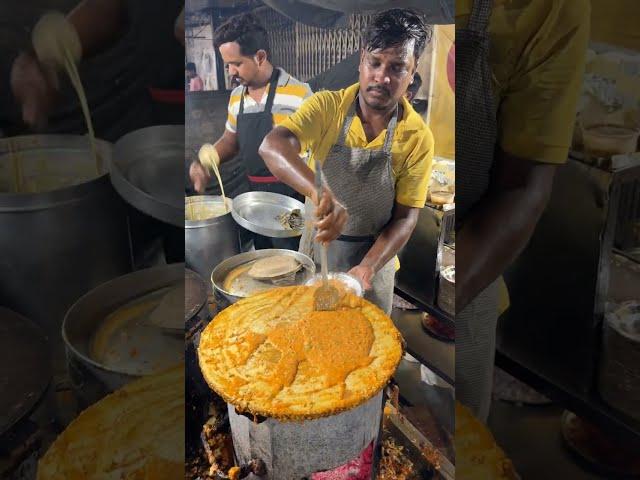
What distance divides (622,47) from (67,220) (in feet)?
4.16

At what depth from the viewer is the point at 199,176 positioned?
1149mm

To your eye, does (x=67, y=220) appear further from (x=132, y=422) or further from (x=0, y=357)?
(x=132, y=422)

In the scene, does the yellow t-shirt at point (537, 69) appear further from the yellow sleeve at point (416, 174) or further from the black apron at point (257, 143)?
the black apron at point (257, 143)

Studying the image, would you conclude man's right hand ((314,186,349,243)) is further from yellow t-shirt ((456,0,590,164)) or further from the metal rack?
the metal rack

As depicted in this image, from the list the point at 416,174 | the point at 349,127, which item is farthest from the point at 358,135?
the point at 416,174

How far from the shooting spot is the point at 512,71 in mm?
1308

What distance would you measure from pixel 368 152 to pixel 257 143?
0.72 ft

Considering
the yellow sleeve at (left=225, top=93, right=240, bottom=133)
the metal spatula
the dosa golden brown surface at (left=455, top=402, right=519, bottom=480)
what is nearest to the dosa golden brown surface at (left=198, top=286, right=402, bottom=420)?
the metal spatula

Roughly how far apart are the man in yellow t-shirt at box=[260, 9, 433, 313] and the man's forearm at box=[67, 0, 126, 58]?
0.37 m

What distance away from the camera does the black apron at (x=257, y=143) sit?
1.12m

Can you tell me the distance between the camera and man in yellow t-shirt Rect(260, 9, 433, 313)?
1.12 metres

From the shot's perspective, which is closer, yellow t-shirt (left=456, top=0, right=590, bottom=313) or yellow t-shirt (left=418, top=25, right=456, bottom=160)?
yellow t-shirt (left=418, top=25, right=456, bottom=160)

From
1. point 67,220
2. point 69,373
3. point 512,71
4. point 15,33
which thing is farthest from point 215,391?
point 512,71

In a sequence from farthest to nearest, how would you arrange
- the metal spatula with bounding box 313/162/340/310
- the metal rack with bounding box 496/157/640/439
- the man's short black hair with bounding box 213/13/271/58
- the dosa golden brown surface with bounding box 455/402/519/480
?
1. the dosa golden brown surface with bounding box 455/402/519/480
2. the metal rack with bounding box 496/157/640/439
3. the metal spatula with bounding box 313/162/340/310
4. the man's short black hair with bounding box 213/13/271/58
